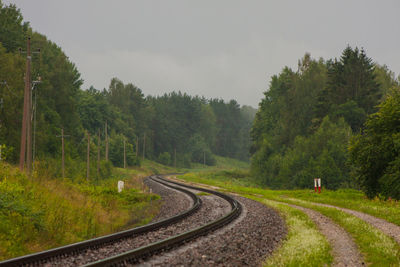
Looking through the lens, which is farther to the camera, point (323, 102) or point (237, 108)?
point (237, 108)

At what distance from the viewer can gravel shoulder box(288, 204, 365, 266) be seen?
9.16m

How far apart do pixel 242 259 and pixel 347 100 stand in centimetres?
5138

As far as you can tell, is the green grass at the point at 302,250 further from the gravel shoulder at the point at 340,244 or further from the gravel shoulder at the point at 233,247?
the gravel shoulder at the point at 233,247

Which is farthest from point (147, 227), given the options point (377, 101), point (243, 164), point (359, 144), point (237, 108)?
point (237, 108)

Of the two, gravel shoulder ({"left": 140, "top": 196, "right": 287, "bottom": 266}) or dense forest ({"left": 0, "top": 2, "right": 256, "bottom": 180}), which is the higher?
dense forest ({"left": 0, "top": 2, "right": 256, "bottom": 180})

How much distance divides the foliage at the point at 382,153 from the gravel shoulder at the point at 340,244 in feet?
28.3

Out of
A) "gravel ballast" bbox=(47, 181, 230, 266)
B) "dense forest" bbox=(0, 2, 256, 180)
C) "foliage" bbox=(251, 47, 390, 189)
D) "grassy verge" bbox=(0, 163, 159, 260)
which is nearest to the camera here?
"gravel ballast" bbox=(47, 181, 230, 266)

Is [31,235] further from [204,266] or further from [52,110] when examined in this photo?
[52,110]

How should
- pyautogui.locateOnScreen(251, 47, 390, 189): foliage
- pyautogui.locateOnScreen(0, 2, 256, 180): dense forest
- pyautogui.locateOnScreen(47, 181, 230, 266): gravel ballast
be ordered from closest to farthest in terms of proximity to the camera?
pyautogui.locateOnScreen(47, 181, 230, 266): gravel ballast, pyautogui.locateOnScreen(0, 2, 256, 180): dense forest, pyautogui.locateOnScreen(251, 47, 390, 189): foliage

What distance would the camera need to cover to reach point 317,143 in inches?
1983

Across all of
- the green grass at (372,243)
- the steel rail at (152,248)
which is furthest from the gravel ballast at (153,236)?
the green grass at (372,243)

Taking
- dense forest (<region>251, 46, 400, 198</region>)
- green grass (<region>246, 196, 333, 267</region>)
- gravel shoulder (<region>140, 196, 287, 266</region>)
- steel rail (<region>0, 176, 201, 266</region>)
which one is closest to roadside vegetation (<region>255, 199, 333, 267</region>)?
green grass (<region>246, 196, 333, 267</region>)

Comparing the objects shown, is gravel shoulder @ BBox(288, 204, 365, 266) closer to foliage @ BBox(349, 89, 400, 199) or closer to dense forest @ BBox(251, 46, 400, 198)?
foliage @ BBox(349, 89, 400, 199)

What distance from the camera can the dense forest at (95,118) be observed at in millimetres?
40588
